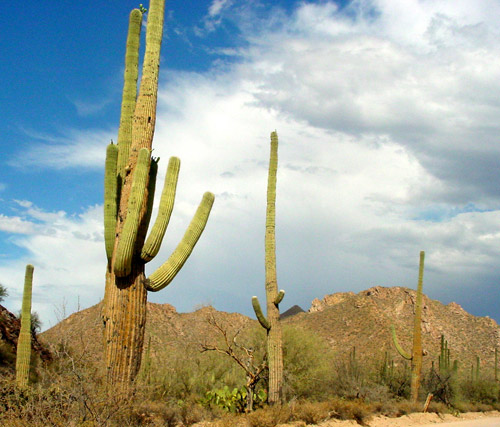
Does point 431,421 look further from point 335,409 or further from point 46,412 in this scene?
point 46,412

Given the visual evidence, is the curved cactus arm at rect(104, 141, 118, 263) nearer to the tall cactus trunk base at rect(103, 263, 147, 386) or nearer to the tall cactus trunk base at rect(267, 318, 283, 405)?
the tall cactus trunk base at rect(103, 263, 147, 386)

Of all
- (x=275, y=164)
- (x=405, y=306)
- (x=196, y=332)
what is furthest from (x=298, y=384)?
(x=405, y=306)

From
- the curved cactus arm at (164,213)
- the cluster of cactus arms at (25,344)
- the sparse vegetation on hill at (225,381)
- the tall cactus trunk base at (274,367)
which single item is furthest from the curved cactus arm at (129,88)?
the tall cactus trunk base at (274,367)

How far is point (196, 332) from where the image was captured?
36688 millimetres

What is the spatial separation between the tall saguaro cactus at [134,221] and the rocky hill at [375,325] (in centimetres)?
2411

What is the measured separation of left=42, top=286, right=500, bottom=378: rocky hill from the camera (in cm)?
3669

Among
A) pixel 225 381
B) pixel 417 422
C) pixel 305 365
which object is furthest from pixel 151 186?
pixel 417 422

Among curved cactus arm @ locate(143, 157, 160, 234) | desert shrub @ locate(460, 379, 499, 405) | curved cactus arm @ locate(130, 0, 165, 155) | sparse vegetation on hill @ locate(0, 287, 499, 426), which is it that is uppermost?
curved cactus arm @ locate(130, 0, 165, 155)

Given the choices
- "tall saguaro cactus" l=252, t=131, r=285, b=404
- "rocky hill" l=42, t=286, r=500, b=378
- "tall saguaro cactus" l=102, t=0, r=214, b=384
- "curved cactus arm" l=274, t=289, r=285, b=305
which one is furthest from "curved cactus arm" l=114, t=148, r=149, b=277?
"rocky hill" l=42, t=286, r=500, b=378

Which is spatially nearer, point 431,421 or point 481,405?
point 431,421

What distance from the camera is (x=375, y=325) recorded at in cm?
4175

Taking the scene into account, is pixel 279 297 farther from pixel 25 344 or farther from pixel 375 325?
pixel 375 325

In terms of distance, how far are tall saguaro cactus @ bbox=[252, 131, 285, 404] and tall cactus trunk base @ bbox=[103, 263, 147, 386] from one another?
595cm

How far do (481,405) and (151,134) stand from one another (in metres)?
23.9
